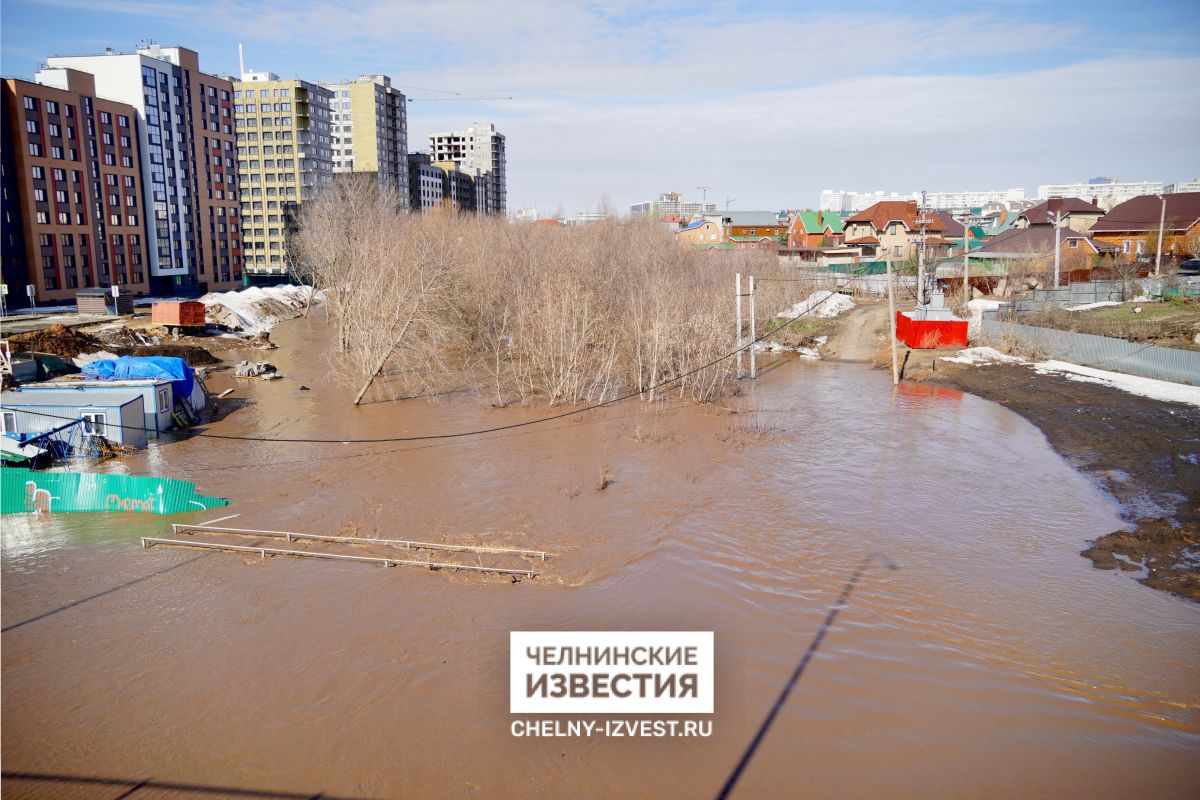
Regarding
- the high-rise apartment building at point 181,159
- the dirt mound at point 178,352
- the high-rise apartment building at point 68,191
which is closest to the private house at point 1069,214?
the dirt mound at point 178,352

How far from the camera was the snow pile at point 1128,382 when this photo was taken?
2138 cm

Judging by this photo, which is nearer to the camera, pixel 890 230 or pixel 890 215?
pixel 890 230

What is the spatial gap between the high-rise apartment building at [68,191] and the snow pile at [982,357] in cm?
4619

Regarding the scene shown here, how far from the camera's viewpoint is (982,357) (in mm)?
28922

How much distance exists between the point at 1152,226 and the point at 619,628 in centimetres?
5381

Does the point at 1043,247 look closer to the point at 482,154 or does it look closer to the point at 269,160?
the point at 269,160

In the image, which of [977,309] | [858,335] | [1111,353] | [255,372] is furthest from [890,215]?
[255,372]

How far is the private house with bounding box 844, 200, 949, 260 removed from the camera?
6381 centimetres

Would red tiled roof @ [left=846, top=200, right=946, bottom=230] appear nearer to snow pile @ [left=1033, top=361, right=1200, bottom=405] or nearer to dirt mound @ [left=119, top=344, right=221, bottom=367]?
snow pile @ [left=1033, top=361, right=1200, bottom=405]

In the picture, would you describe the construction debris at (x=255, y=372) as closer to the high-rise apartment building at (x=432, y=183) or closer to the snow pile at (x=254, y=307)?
the snow pile at (x=254, y=307)

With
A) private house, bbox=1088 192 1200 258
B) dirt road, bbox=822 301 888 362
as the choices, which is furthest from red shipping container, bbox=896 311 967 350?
private house, bbox=1088 192 1200 258

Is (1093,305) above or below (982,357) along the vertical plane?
above

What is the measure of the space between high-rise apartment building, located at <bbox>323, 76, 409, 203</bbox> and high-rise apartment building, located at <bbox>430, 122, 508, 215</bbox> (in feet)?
98.3

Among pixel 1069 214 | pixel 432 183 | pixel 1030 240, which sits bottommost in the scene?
pixel 1030 240
